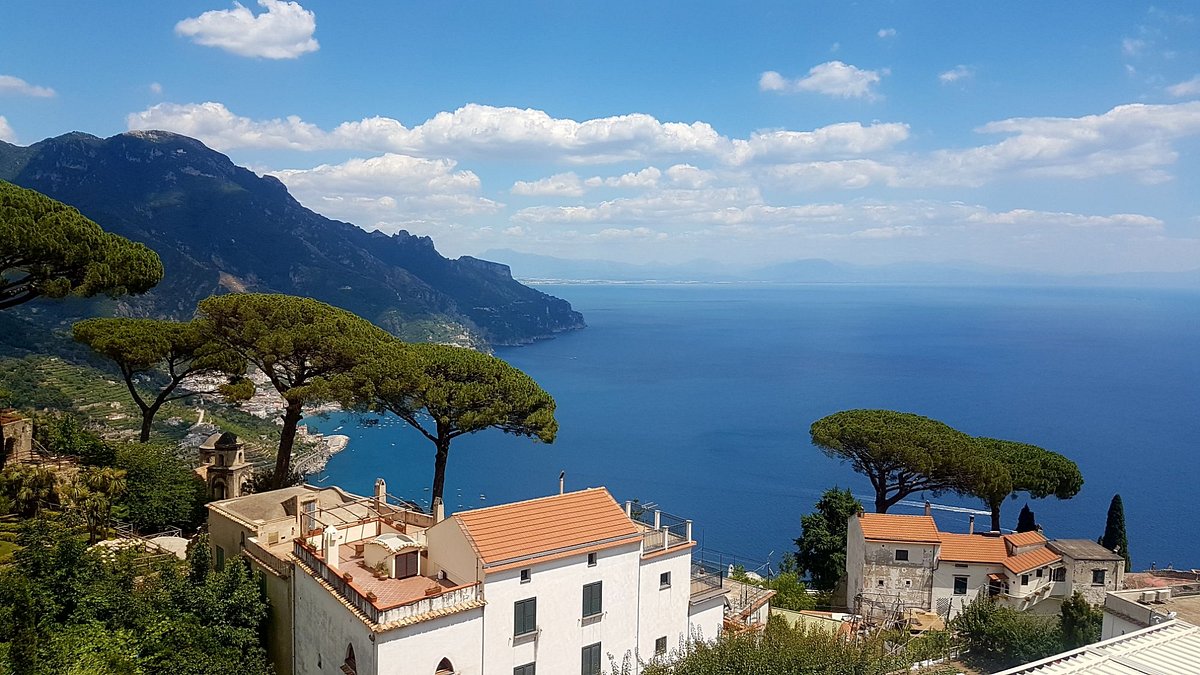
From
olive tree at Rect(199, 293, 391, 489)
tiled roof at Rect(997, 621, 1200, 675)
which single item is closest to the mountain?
olive tree at Rect(199, 293, 391, 489)

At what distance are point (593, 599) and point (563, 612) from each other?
2.60 feet

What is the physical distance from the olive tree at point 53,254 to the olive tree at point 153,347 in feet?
14.3

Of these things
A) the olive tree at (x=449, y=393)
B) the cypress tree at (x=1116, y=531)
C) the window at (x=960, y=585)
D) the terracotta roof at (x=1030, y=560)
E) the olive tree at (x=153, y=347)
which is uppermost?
the olive tree at (x=153, y=347)

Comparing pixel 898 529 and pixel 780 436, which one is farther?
pixel 780 436

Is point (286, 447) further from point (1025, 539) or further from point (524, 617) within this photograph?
point (1025, 539)

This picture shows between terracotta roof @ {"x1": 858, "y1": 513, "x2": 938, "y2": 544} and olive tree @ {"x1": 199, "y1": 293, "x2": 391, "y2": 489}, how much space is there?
20.2 m

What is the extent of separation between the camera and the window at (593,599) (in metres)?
16.4

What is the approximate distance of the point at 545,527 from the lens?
16312 millimetres

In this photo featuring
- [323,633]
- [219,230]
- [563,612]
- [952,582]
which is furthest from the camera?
[219,230]

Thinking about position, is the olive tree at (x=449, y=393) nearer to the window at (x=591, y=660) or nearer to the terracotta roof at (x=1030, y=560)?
the window at (x=591, y=660)

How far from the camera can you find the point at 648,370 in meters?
157

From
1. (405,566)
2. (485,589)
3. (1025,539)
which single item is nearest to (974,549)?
(1025,539)

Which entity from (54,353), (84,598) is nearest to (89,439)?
(84,598)

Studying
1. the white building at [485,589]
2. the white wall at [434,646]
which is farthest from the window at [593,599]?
the white wall at [434,646]
